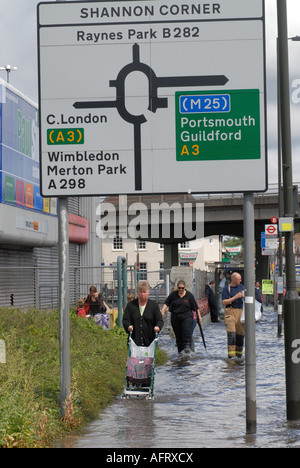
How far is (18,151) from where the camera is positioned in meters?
25.3

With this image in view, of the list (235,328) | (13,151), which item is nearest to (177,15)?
(235,328)

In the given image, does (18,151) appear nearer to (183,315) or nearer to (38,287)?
(38,287)

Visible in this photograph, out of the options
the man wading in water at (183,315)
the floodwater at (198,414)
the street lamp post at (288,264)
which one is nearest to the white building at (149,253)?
the man wading in water at (183,315)

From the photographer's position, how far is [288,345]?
10438 mm

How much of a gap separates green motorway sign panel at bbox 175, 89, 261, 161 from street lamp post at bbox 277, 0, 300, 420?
6.12 ft

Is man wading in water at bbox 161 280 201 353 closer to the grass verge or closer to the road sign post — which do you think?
the grass verge

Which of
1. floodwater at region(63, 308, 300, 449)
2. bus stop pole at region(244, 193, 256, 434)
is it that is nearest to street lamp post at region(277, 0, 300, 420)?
floodwater at region(63, 308, 300, 449)

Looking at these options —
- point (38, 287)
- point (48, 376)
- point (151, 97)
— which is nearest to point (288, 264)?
point (151, 97)

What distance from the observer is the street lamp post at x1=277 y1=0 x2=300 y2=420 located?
10.4 meters

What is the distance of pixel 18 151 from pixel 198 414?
15906 millimetres

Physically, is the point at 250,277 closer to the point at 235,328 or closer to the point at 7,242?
the point at 235,328

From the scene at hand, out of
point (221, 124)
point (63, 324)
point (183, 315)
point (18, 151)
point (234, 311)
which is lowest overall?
point (183, 315)

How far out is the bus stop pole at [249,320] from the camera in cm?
935

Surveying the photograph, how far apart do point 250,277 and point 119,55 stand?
298cm
